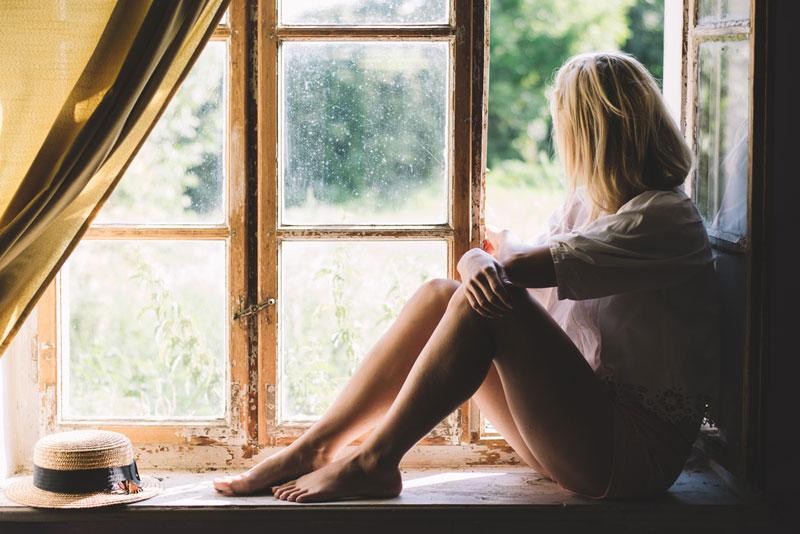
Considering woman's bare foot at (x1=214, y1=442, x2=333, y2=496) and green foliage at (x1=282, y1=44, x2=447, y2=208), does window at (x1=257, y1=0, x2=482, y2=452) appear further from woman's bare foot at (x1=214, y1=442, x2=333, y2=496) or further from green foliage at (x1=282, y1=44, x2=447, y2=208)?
woman's bare foot at (x1=214, y1=442, x2=333, y2=496)

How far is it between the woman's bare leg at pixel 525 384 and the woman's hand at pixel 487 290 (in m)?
0.02

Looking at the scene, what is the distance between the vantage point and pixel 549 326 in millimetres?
1663

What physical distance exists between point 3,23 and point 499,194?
622 centimetres

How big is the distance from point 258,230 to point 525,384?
706mm

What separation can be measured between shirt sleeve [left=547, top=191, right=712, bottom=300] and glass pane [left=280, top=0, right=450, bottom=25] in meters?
0.62

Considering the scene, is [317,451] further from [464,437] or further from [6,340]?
[6,340]

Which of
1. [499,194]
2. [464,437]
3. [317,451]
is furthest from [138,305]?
[499,194]

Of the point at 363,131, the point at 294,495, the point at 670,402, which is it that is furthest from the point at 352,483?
the point at 363,131

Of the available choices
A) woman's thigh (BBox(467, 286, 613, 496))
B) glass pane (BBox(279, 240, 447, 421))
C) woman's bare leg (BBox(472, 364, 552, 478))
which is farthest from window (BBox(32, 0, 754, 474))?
woman's thigh (BBox(467, 286, 613, 496))

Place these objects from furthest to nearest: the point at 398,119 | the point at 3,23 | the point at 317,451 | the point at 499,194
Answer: the point at 499,194, the point at 398,119, the point at 317,451, the point at 3,23

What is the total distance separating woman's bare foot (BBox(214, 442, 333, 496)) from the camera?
1.83m

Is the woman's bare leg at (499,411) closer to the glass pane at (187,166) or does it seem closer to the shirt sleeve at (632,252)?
the shirt sleeve at (632,252)

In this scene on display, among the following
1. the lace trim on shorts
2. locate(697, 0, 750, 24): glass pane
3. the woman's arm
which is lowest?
the lace trim on shorts

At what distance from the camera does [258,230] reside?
196 cm
